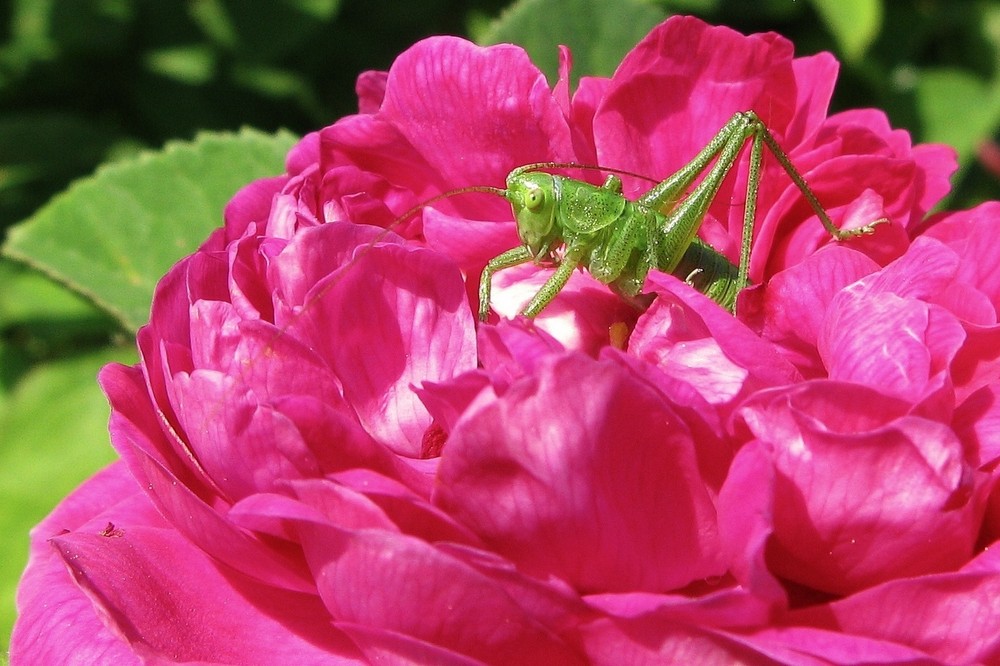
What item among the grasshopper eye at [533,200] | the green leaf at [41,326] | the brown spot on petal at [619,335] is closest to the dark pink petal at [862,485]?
the brown spot on petal at [619,335]

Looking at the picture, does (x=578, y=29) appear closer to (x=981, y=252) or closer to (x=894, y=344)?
(x=981, y=252)

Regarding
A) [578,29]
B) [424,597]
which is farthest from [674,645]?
[578,29]

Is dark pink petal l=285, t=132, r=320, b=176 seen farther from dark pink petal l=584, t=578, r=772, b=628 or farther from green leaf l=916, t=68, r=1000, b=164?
green leaf l=916, t=68, r=1000, b=164

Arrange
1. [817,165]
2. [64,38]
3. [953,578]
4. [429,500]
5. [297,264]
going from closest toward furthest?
[953,578]
[429,500]
[297,264]
[817,165]
[64,38]

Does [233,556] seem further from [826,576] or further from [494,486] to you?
[826,576]

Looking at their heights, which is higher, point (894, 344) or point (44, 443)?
point (44, 443)

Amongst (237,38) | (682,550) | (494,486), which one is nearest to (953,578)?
(682,550)
